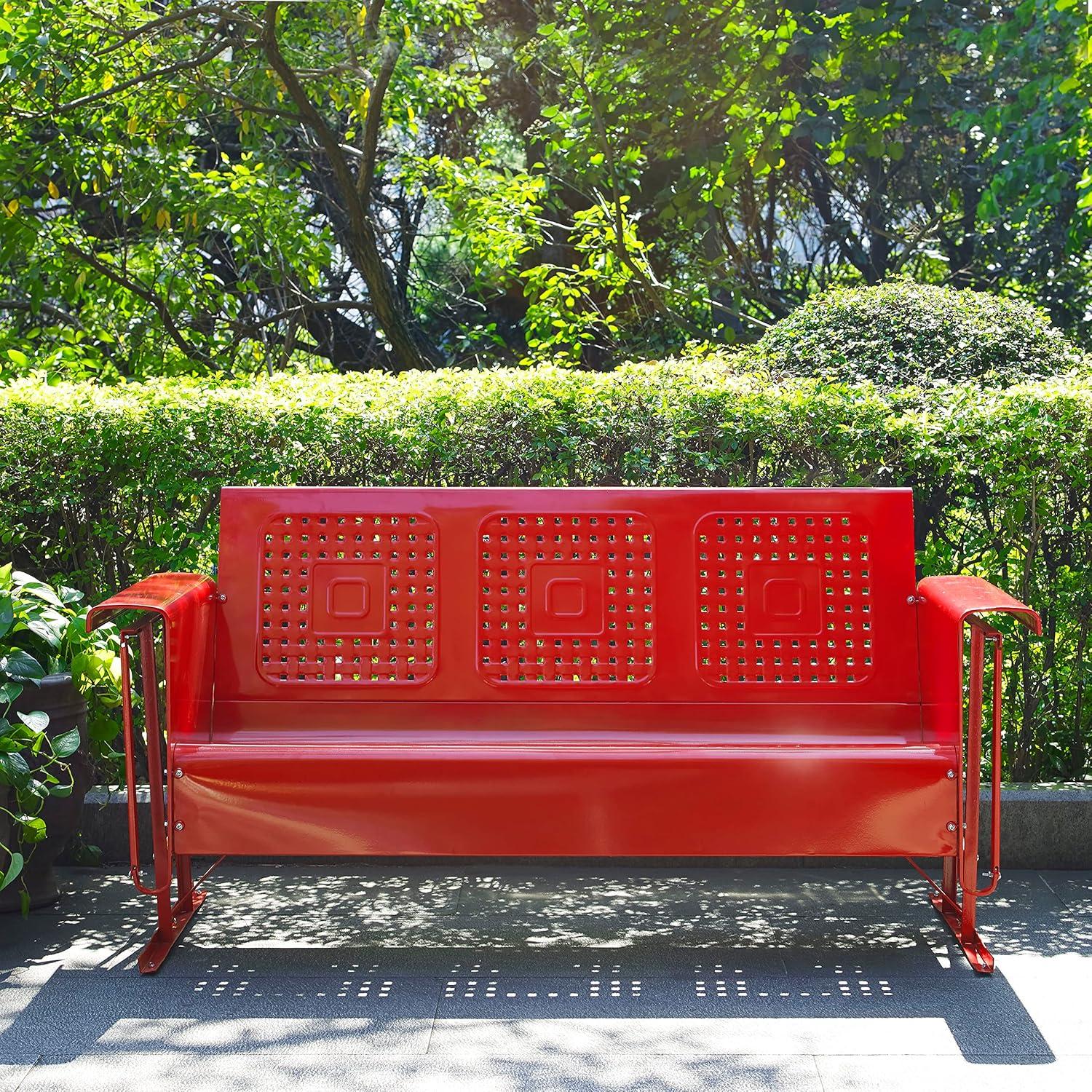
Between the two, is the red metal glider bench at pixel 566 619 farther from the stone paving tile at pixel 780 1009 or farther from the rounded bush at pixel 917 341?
the rounded bush at pixel 917 341

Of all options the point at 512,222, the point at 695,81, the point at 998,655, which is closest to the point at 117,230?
the point at 512,222

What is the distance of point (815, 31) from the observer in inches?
321

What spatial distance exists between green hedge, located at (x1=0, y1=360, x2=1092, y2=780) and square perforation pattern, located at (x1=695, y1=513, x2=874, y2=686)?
0.65m

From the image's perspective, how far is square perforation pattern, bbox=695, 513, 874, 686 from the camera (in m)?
3.75

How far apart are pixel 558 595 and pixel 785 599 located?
0.67 m

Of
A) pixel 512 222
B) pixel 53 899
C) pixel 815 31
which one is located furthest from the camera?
pixel 512 222

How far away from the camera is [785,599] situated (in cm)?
378

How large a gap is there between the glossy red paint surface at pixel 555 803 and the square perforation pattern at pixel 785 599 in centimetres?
52

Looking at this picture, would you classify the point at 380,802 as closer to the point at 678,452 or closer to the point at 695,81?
the point at 678,452

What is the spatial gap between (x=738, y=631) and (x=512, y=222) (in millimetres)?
6318

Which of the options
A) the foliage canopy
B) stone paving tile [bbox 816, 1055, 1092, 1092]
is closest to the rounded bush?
the foliage canopy

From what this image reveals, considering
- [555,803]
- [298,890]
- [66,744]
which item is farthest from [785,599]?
[66,744]

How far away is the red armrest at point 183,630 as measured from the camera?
323 cm

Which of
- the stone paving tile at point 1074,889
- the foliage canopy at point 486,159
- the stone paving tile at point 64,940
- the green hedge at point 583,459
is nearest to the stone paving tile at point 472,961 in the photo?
the stone paving tile at point 64,940
